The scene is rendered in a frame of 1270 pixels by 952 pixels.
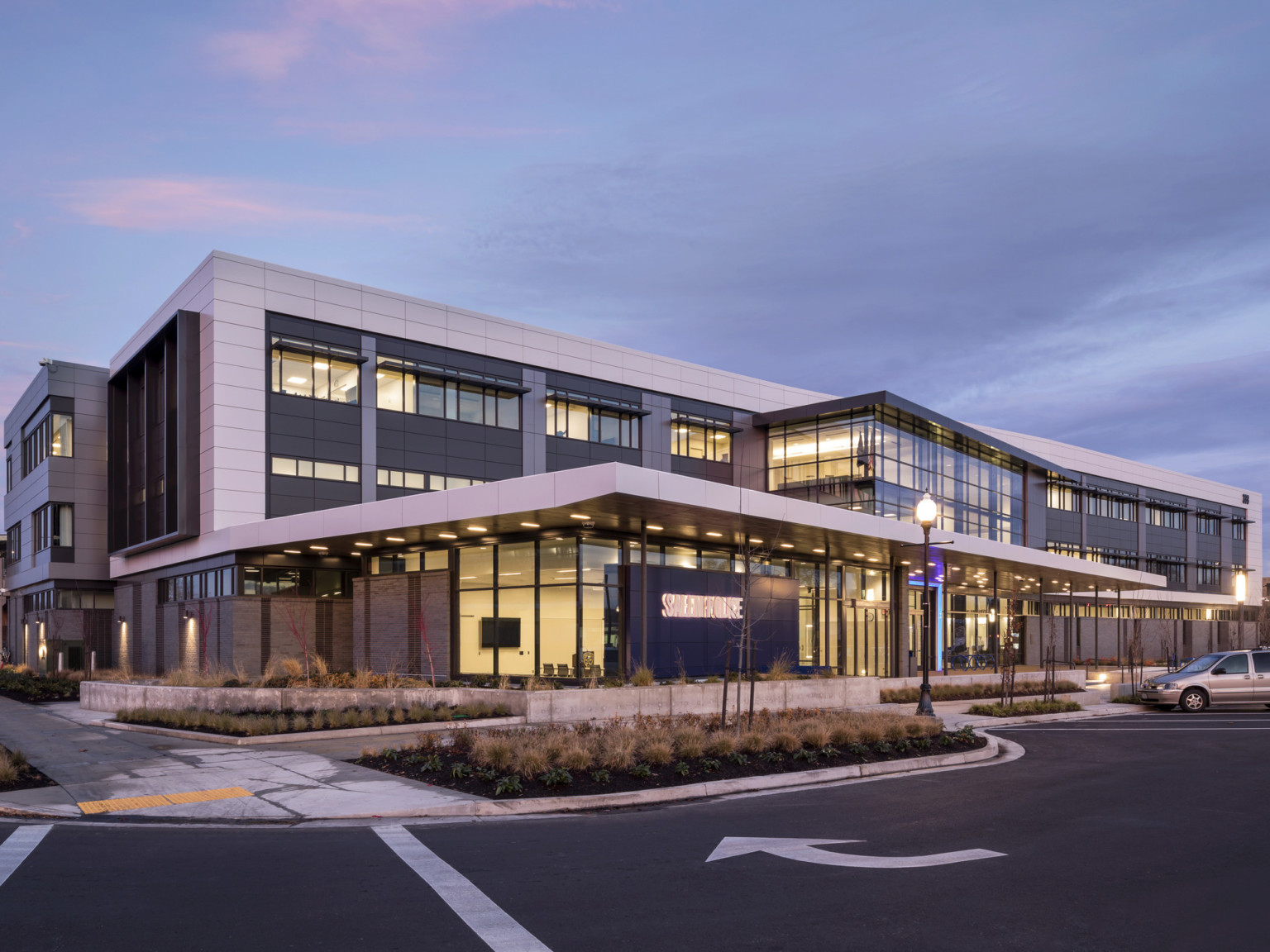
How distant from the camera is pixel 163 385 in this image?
4075 cm

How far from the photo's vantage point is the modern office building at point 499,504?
27.3 m

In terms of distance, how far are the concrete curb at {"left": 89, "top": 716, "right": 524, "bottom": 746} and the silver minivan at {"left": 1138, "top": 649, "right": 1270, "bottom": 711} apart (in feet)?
64.0

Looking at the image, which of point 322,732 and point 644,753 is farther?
point 322,732

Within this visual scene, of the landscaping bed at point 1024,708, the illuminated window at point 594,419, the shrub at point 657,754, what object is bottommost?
the landscaping bed at point 1024,708

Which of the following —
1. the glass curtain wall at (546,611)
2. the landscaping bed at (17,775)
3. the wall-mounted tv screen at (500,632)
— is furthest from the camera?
the wall-mounted tv screen at (500,632)

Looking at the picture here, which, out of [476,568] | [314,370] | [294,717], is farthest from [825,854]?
[314,370]

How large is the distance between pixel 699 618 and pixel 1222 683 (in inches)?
596

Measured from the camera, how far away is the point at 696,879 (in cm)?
852

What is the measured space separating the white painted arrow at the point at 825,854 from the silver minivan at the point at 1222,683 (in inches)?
884

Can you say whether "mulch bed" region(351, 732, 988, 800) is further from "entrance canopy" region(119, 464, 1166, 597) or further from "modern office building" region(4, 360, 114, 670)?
"modern office building" region(4, 360, 114, 670)

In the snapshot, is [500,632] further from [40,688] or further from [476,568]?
[40,688]

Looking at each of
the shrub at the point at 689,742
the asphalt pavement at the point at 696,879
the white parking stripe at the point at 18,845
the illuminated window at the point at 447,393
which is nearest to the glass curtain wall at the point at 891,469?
the illuminated window at the point at 447,393

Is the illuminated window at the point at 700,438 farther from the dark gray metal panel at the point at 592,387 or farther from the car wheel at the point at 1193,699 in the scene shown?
the car wheel at the point at 1193,699

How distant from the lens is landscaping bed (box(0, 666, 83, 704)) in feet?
111
